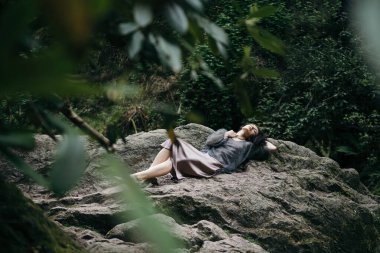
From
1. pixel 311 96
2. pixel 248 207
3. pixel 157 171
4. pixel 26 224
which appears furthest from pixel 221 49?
pixel 311 96

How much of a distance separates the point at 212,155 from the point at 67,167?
7.11 m

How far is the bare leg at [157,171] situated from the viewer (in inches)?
257

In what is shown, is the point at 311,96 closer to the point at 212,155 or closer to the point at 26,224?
the point at 212,155

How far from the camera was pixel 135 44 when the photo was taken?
2.39ft

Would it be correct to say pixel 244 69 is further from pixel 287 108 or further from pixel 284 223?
pixel 287 108

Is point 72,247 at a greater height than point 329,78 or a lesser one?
greater

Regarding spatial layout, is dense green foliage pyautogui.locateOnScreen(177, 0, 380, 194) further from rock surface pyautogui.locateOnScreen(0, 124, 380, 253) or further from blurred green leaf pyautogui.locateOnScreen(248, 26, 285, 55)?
blurred green leaf pyautogui.locateOnScreen(248, 26, 285, 55)

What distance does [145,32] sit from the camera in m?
0.76

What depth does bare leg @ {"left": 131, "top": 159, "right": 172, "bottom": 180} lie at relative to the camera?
654cm

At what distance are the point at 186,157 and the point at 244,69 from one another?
19.9 feet

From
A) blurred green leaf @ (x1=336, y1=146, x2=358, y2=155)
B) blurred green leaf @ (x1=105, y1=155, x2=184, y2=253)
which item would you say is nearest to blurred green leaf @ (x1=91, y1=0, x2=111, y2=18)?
blurred green leaf @ (x1=105, y1=155, x2=184, y2=253)

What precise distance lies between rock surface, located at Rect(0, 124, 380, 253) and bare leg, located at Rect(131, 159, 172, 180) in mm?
349

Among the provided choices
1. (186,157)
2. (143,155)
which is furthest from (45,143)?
(186,157)

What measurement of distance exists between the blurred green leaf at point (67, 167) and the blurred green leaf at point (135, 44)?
0.92 feet
